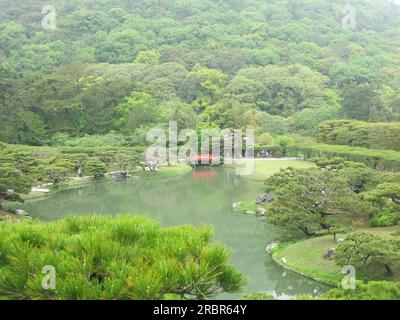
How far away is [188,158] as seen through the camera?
1272 inches

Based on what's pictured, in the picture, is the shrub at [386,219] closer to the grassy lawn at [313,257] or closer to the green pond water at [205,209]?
the grassy lawn at [313,257]

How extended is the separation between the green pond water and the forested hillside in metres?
9.42

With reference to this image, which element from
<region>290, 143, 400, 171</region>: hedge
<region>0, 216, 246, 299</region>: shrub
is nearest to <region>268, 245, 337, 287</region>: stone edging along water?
<region>0, 216, 246, 299</region>: shrub

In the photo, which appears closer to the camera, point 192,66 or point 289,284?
point 289,284

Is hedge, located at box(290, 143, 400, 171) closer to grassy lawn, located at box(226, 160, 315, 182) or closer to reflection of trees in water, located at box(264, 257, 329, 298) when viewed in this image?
grassy lawn, located at box(226, 160, 315, 182)

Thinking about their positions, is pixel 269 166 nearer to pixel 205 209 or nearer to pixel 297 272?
pixel 205 209

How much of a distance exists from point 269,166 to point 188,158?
251 inches

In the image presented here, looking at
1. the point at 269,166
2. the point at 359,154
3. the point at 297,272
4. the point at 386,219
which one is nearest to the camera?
the point at 297,272

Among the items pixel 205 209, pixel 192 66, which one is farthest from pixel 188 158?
pixel 192 66

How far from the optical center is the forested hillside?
117 ft

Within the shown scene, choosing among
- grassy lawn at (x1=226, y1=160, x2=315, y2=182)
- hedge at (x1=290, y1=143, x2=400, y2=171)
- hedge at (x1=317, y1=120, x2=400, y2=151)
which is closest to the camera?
hedge at (x1=290, y1=143, x2=400, y2=171)

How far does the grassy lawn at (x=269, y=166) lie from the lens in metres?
26.4

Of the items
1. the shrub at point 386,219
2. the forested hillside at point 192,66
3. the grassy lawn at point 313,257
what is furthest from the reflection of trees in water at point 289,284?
the forested hillside at point 192,66
